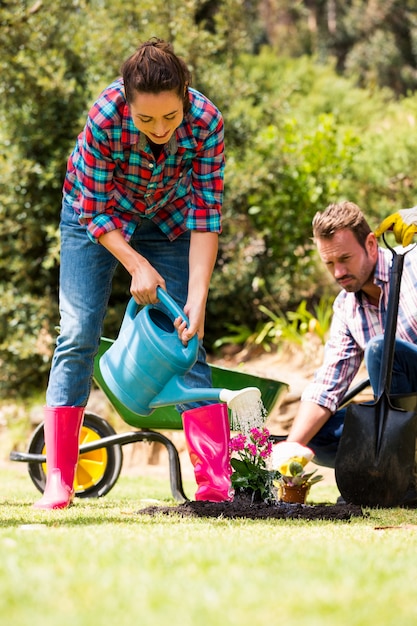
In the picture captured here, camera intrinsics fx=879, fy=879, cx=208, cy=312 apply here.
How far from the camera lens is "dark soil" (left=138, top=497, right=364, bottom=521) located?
101 inches

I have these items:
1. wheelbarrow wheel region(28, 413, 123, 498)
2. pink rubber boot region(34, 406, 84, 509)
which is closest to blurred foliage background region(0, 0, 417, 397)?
wheelbarrow wheel region(28, 413, 123, 498)

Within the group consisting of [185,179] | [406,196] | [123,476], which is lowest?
[123,476]

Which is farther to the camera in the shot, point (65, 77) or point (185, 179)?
point (65, 77)

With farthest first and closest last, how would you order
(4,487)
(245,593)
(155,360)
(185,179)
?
(4,487) < (185,179) < (155,360) < (245,593)

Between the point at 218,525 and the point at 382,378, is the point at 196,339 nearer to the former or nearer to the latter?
the point at 218,525

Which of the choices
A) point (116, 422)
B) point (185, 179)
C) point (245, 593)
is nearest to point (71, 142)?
point (116, 422)

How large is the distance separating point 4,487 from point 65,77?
3577 mm

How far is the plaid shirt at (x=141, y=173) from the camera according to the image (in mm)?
2643

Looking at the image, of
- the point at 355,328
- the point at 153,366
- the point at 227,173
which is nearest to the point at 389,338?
the point at 355,328

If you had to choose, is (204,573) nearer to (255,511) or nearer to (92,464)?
(255,511)

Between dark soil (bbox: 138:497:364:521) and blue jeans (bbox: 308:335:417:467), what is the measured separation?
0.58m

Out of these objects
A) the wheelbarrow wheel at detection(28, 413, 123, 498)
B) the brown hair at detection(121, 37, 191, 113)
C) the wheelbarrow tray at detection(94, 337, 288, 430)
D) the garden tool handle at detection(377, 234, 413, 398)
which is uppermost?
the brown hair at detection(121, 37, 191, 113)

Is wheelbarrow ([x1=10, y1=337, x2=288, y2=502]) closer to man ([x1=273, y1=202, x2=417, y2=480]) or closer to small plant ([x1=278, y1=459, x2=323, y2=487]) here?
man ([x1=273, y1=202, x2=417, y2=480])

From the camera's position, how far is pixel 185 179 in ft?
9.49
